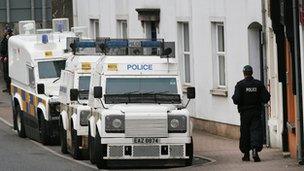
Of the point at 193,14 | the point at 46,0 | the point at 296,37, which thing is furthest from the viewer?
the point at 46,0

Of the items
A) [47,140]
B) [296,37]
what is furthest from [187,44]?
[296,37]

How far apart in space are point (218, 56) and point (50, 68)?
13.9ft

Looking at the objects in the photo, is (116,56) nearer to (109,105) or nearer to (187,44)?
(109,105)

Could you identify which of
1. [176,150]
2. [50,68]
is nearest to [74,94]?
[176,150]

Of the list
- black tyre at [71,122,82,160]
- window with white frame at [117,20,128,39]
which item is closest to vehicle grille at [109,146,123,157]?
black tyre at [71,122,82,160]

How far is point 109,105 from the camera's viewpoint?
24.4 metres

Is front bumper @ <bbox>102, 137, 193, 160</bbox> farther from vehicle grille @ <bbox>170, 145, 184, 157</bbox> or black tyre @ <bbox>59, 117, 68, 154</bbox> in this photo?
black tyre @ <bbox>59, 117, 68, 154</bbox>

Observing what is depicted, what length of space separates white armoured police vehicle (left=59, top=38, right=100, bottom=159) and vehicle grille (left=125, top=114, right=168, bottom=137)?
2.32 meters

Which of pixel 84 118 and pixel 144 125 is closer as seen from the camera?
pixel 144 125

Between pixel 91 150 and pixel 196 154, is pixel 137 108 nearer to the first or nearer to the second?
pixel 91 150

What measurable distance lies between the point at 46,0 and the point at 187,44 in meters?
8.21

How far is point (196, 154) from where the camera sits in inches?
1068

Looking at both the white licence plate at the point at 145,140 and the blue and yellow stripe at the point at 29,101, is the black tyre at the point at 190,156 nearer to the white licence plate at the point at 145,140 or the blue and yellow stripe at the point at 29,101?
the white licence plate at the point at 145,140

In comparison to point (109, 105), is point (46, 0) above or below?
above
